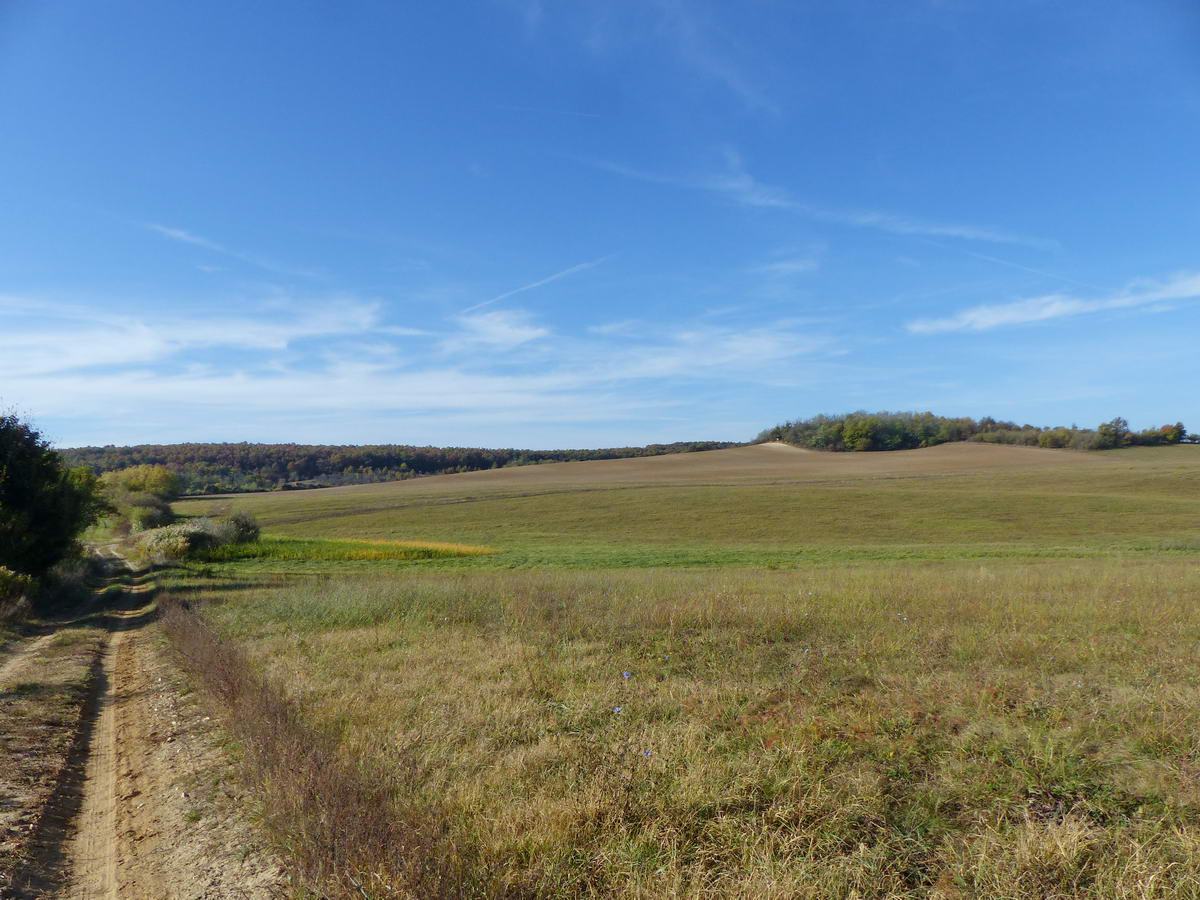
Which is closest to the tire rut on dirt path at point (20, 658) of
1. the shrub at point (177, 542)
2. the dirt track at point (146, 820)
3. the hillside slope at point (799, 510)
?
the dirt track at point (146, 820)

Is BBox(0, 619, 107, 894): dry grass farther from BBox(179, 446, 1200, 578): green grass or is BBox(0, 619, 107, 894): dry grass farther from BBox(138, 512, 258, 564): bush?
BBox(138, 512, 258, 564): bush

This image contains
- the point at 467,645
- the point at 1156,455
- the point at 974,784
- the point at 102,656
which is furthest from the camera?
the point at 1156,455

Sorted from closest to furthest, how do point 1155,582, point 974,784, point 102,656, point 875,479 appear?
1. point 974,784
2. point 102,656
3. point 1155,582
4. point 875,479

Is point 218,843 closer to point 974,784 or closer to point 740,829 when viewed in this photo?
point 740,829

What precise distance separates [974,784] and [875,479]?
222 feet

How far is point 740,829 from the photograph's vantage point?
418cm

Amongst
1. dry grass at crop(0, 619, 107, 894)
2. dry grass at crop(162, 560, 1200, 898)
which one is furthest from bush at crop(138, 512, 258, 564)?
dry grass at crop(162, 560, 1200, 898)

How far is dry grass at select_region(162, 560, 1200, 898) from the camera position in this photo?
12.3ft

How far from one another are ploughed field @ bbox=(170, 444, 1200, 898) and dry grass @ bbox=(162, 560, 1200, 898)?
0.08ft

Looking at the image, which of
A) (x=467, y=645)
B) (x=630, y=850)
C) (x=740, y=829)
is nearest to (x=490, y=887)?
(x=630, y=850)

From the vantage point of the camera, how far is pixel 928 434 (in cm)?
11181

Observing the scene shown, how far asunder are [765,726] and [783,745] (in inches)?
23.3

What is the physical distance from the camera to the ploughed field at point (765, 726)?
379 centimetres

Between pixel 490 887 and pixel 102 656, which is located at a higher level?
pixel 490 887
